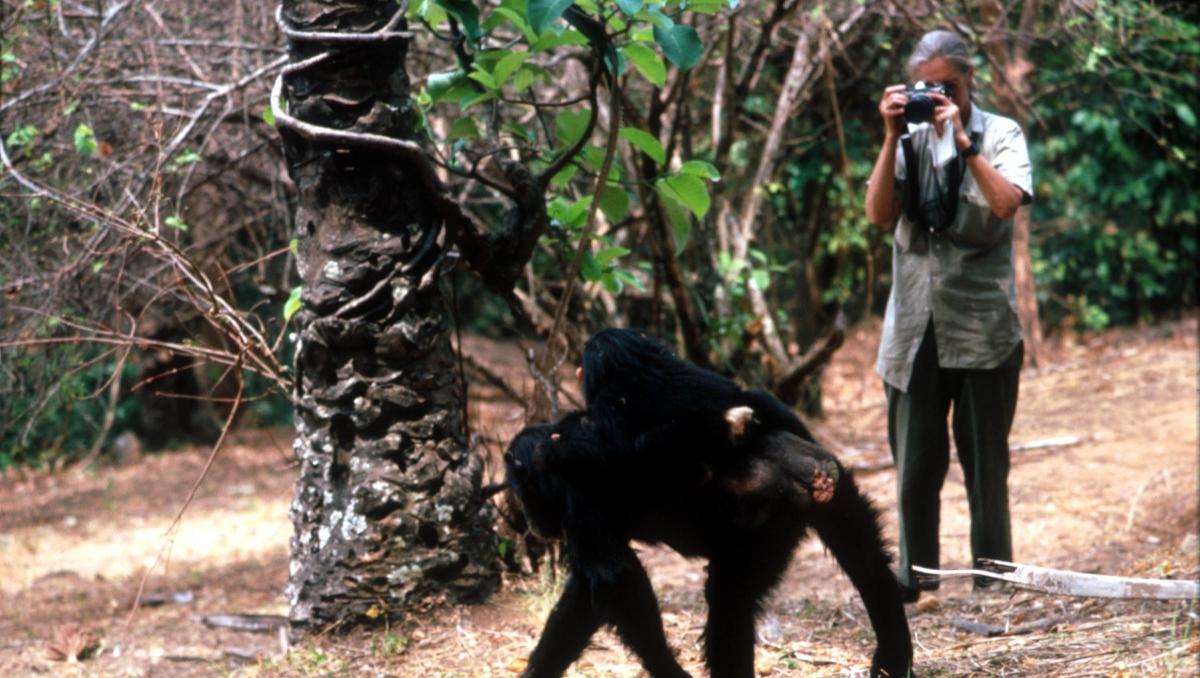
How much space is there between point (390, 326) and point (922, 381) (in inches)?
81.5

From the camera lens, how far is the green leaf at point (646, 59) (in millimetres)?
3980

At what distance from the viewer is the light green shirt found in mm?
4531

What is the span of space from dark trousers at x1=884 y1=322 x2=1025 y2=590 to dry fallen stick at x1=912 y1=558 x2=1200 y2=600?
1387 mm

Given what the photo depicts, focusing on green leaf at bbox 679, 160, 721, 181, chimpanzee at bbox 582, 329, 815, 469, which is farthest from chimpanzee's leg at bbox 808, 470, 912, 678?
green leaf at bbox 679, 160, 721, 181

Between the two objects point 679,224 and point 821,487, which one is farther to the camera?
point 679,224

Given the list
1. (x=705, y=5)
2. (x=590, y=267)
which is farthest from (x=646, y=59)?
(x=590, y=267)

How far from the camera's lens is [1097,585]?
10.8 feet

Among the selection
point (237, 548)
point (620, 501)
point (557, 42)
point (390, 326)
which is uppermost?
point (557, 42)

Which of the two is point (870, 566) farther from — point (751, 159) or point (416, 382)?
point (751, 159)

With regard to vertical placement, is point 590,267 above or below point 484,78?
below

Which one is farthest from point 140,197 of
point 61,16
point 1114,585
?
point 1114,585

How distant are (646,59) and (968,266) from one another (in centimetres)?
151

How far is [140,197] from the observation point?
230 inches

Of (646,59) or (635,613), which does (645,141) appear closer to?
(646,59)
